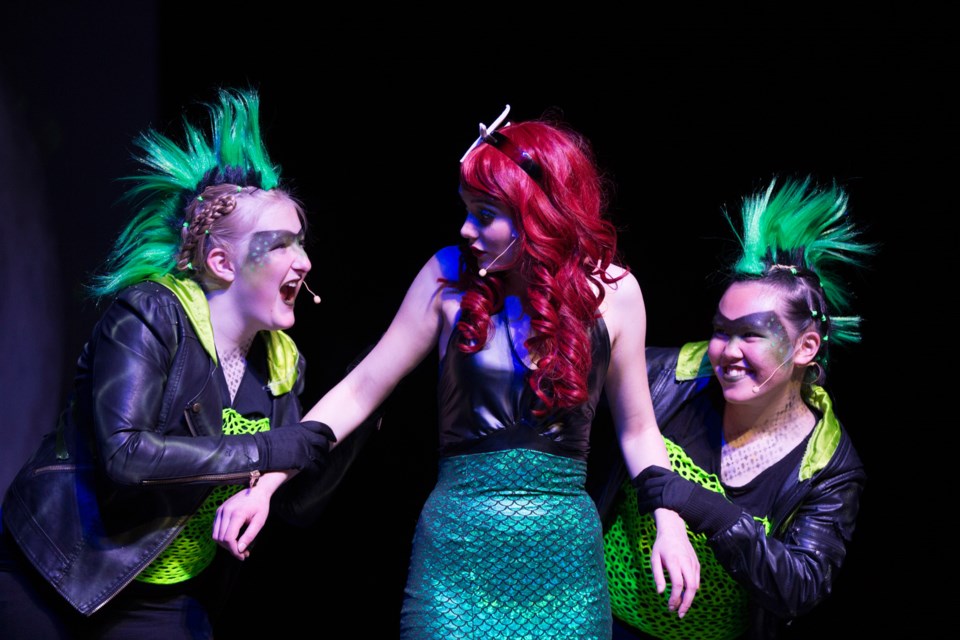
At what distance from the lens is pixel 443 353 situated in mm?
2479

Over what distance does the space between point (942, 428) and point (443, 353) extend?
175 centimetres

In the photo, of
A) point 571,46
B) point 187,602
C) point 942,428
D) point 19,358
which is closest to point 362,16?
point 571,46

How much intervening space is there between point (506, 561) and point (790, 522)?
0.88 metres

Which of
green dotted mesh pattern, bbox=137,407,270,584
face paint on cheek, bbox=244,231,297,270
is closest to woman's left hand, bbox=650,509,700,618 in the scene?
green dotted mesh pattern, bbox=137,407,270,584

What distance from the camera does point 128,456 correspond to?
2.39 m

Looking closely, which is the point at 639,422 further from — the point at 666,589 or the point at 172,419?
the point at 172,419

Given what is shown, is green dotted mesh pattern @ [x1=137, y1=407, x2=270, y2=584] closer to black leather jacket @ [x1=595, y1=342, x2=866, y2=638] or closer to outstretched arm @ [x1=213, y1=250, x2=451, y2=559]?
outstretched arm @ [x1=213, y1=250, x2=451, y2=559]

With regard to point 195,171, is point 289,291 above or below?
below

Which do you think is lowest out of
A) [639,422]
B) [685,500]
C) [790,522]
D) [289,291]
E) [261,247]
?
[790,522]

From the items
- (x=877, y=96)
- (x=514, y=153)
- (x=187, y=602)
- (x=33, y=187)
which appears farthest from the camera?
(x=33, y=187)

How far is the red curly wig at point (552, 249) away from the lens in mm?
2328

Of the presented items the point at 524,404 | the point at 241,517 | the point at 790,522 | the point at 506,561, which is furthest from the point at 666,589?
the point at 241,517

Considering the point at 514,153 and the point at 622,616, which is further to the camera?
the point at 622,616

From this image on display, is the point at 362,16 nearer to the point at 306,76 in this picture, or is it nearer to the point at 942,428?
the point at 306,76
